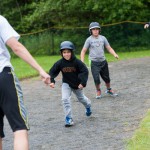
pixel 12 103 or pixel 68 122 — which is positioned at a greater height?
pixel 12 103

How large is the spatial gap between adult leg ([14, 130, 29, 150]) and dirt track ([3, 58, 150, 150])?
1840 millimetres

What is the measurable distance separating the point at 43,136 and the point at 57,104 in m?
3.10

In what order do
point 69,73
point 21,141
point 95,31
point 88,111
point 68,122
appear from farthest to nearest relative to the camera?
point 95,31, point 88,111, point 69,73, point 68,122, point 21,141

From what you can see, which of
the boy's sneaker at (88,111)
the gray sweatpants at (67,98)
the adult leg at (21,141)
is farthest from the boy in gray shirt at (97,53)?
the adult leg at (21,141)

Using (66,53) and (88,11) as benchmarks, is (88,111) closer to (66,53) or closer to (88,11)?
(66,53)

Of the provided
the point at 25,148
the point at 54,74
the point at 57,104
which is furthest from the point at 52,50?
the point at 25,148

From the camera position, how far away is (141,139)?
20.7 ft

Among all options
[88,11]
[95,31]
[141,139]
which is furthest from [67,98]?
[88,11]

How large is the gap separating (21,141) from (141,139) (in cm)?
227

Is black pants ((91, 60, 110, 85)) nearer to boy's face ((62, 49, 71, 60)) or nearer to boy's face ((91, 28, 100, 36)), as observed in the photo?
boy's face ((91, 28, 100, 36))

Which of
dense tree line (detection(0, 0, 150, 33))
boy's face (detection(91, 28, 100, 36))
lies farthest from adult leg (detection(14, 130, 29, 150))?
dense tree line (detection(0, 0, 150, 33))

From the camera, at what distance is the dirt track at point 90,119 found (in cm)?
658

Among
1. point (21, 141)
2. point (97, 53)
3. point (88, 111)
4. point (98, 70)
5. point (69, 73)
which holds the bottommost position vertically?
point (21, 141)

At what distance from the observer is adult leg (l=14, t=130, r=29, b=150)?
449cm
